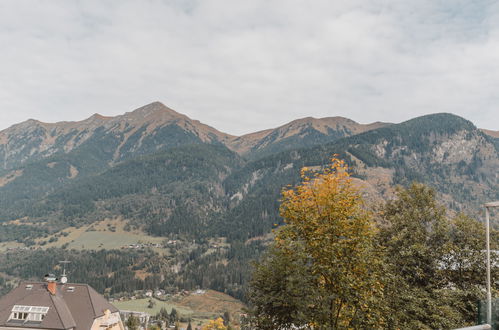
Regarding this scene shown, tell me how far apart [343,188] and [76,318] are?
38.9m

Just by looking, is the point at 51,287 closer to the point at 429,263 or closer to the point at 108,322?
the point at 108,322

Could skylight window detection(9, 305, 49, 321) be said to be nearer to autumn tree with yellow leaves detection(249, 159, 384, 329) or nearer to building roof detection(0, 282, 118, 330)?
building roof detection(0, 282, 118, 330)

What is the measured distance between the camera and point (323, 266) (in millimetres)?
18844

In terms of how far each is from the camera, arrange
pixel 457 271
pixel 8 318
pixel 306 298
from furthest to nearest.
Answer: pixel 8 318, pixel 457 271, pixel 306 298

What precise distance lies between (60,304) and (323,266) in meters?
39.7

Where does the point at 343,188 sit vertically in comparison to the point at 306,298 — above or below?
above

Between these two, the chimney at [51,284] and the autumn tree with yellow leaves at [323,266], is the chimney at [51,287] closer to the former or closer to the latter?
the chimney at [51,284]

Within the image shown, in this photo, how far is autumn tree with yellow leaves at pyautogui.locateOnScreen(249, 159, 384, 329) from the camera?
1870cm

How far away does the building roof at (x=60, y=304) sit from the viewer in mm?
42281

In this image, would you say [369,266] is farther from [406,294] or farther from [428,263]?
[428,263]

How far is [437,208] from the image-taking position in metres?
29.4

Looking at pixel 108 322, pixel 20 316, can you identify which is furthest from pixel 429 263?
pixel 20 316

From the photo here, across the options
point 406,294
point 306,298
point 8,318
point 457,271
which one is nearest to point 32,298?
point 8,318

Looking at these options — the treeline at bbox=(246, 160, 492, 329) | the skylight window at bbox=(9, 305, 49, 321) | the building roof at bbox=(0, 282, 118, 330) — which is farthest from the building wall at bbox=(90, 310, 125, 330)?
the treeline at bbox=(246, 160, 492, 329)
